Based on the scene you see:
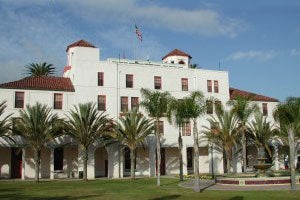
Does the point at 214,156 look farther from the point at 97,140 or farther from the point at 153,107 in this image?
the point at 153,107

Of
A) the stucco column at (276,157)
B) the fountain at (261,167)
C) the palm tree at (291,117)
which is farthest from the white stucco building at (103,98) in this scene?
the palm tree at (291,117)

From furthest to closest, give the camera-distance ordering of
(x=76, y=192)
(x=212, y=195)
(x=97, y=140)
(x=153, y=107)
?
(x=97, y=140)
(x=153, y=107)
(x=76, y=192)
(x=212, y=195)

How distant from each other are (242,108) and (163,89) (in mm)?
11252

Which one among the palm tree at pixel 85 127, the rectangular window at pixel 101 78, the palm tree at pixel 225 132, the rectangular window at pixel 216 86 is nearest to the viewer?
the palm tree at pixel 85 127

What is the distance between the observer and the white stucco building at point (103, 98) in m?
42.8

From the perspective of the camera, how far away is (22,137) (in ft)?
135

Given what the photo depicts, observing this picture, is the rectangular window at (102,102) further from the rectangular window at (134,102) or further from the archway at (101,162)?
the archway at (101,162)

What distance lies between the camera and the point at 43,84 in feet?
Result: 146

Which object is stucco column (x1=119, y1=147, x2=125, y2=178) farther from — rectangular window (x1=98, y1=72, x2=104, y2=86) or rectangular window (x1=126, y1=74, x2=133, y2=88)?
rectangular window (x1=98, y1=72, x2=104, y2=86)

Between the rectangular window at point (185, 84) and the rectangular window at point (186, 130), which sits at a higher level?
the rectangular window at point (185, 84)

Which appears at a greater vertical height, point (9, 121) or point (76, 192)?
point (9, 121)

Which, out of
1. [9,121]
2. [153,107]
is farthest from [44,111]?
[153,107]

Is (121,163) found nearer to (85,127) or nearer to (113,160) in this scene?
(113,160)

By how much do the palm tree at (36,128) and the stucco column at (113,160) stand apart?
7533mm
